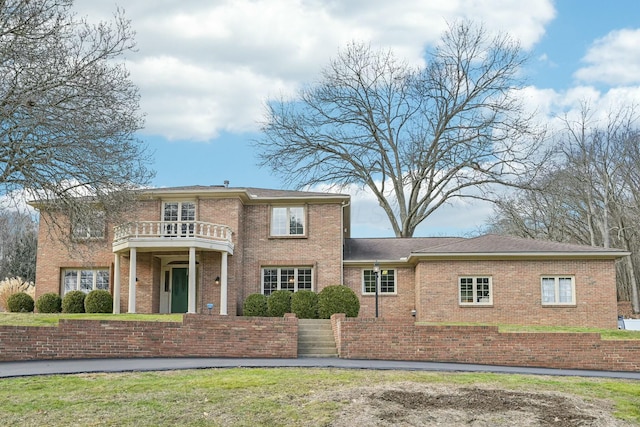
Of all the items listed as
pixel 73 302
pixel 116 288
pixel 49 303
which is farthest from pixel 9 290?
pixel 116 288

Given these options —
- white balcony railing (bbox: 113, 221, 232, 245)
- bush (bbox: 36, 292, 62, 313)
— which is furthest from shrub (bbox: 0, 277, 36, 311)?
white balcony railing (bbox: 113, 221, 232, 245)

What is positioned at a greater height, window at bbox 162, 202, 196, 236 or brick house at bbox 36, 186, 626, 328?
window at bbox 162, 202, 196, 236

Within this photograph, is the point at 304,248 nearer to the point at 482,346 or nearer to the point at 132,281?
the point at 132,281

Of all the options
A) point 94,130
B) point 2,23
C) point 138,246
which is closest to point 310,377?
point 94,130

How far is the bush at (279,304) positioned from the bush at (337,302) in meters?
1.33

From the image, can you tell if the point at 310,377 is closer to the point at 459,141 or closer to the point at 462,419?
the point at 462,419

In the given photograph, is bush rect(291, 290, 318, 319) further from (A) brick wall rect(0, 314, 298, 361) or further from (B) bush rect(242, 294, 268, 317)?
(A) brick wall rect(0, 314, 298, 361)

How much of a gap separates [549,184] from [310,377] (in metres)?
28.0

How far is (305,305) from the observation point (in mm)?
26109

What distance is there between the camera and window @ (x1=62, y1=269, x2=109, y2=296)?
2903cm

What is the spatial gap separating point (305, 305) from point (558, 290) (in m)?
9.70

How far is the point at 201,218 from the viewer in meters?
28.3

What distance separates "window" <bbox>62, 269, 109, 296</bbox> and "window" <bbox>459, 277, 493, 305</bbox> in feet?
47.7

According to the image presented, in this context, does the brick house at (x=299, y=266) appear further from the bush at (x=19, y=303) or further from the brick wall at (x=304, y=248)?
the bush at (x=19, y=303)
